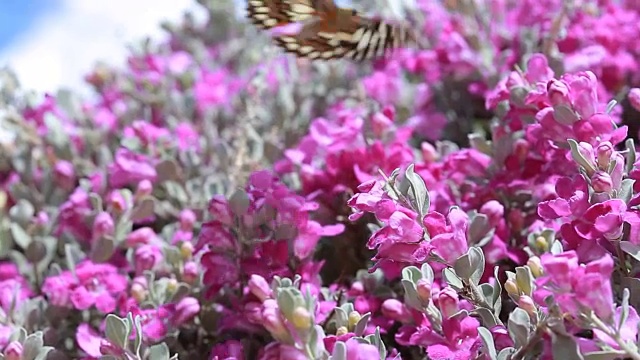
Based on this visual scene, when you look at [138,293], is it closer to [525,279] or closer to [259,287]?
[259,287]

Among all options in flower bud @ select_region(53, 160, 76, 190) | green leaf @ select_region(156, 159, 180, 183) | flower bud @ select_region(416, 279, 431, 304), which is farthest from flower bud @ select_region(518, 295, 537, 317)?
flower bud @ select_region(53, 160, 76, 190)

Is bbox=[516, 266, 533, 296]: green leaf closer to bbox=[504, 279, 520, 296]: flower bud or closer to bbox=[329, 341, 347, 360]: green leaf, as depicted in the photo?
bbox=[504, 279, 520, 296]: flower bud

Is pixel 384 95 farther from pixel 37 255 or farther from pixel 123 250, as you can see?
pixel 37 255

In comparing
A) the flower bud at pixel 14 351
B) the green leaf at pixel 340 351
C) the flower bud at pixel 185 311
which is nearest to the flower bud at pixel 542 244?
the green leaf at pixel 340 351

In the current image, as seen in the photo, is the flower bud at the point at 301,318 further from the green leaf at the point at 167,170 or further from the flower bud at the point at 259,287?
the green leaf at the point at 167,170

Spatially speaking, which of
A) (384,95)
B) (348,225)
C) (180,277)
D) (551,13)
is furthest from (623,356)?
(551,13)
